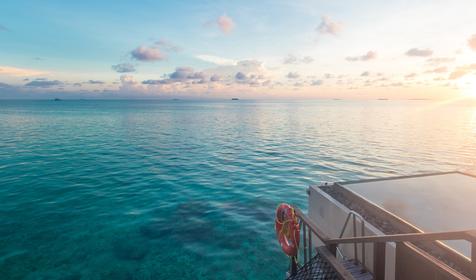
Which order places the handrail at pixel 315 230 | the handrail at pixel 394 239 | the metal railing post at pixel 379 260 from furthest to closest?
the handrail at pixel 315 230 < the metal railing post at pixel 379 260 < the handrail at pixel 394 239

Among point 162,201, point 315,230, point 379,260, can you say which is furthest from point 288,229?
point 162,201

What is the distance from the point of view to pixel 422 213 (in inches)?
308

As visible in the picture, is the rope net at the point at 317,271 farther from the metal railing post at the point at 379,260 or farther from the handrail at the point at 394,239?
the metal railing post at the point at 379,260

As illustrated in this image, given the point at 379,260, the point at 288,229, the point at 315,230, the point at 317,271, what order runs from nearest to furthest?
1. the point at 379,260
2. the point at 317,271
3. the point at 315,230
4. the point at 288,229

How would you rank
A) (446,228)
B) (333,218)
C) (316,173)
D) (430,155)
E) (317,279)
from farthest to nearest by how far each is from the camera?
(430,155) → (316,173) → (333,218) → (446,228) → (317,279)

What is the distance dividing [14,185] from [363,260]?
20.5m

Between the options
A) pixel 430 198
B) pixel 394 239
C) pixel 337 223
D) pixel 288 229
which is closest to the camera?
pixel 394 239

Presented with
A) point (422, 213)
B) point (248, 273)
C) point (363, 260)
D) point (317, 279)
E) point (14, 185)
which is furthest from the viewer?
point (14, 185)

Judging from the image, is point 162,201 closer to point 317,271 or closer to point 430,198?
point 317,271

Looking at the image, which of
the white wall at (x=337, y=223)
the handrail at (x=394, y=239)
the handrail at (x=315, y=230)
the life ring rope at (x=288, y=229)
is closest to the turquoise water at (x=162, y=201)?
the white wall at (x=337, y=223)

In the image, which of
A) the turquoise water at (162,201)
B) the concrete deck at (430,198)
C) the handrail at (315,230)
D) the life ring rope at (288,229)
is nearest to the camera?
the handrail at (315,230)

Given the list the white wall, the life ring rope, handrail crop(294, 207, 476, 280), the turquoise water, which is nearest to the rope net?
handrail crop(294, 207, 476, 280)

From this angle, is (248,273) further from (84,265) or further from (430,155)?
(430,155)

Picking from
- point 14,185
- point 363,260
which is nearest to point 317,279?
point 363,260
